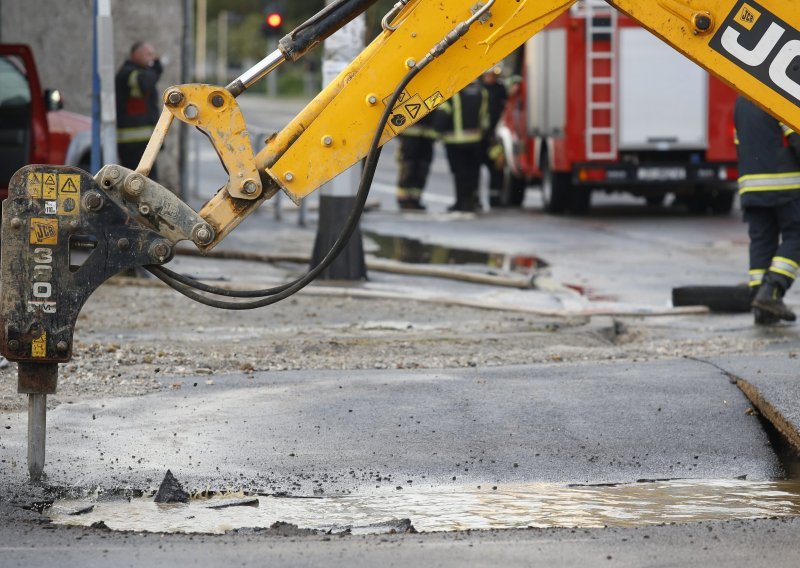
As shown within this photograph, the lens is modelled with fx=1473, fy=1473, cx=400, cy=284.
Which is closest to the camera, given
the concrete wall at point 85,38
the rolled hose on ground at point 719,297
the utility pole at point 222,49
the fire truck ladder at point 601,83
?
the rolled hose on ground at point 719,297

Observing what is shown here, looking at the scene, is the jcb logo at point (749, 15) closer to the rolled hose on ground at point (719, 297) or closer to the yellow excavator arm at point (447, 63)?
the yellow excavator arm at point (447, 63)

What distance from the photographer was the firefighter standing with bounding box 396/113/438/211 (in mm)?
20312

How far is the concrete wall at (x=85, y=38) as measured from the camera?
18078mm

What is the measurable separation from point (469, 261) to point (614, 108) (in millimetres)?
4960

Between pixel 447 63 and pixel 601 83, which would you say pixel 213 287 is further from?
pixel 601 83

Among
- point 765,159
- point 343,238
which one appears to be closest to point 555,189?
point 765,159

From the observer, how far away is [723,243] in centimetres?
1590

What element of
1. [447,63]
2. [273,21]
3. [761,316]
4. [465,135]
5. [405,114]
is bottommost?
[761,316]

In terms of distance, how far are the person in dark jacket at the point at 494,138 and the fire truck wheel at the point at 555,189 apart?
1214 millimetres

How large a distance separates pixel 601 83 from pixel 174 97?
1385cm

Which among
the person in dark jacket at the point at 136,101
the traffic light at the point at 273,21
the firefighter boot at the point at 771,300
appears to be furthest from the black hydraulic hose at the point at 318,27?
the traffic light at the point at 273,21

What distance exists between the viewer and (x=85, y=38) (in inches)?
715

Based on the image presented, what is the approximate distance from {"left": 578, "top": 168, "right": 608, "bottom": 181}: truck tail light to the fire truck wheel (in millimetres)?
920

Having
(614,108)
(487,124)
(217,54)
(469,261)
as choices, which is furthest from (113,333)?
(217,54)
